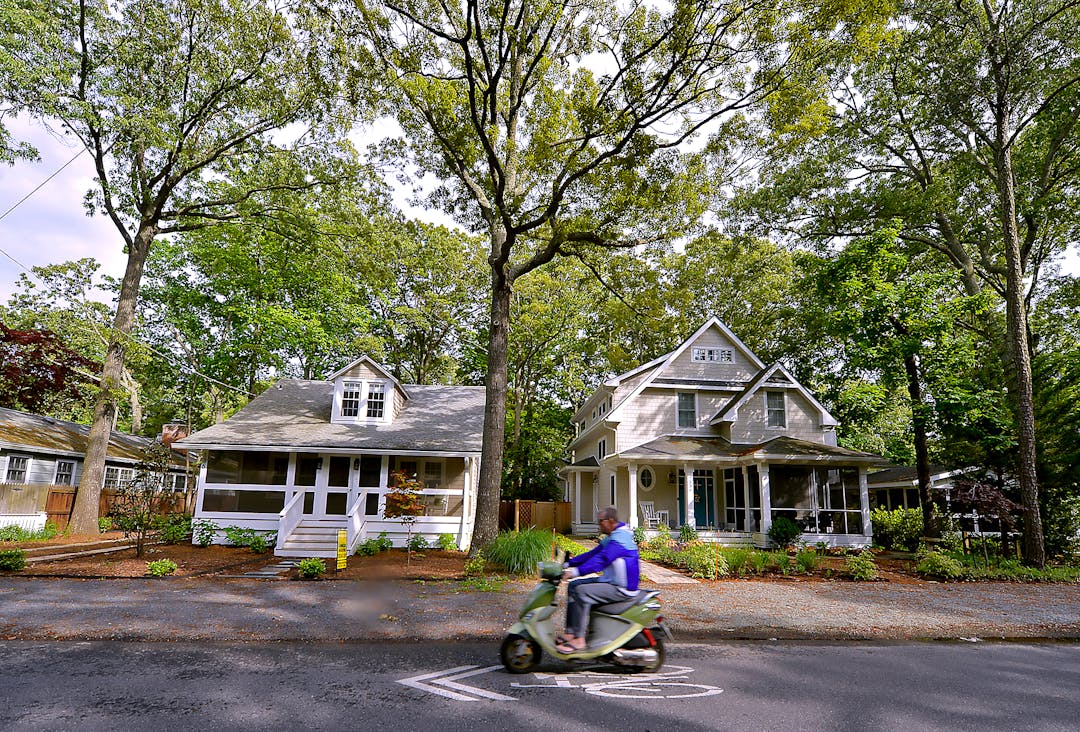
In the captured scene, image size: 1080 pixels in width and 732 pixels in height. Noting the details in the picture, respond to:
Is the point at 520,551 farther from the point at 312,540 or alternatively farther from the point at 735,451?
the point at 735,451

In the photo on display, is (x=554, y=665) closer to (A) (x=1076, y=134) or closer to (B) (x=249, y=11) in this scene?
(B) (x=249, y=11)

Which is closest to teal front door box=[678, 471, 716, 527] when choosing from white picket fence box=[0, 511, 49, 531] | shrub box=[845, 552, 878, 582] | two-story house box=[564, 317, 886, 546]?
two-story house box=[564, 317, 886, 546]

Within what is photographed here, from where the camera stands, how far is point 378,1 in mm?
11977

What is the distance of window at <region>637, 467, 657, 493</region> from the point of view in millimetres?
21641

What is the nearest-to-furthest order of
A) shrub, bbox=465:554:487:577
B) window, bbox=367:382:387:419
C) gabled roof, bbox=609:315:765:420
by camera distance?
shrub, bbox=465:554:487:577 < window, bbox=367:382:387:419 < gabled roof, bbox=609:315:765:420

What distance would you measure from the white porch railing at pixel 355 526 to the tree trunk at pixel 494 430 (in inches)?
158

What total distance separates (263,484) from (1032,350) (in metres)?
25.8

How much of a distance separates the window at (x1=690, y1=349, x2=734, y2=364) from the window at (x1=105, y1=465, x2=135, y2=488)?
24.1 meters

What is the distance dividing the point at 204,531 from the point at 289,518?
9.77 feet

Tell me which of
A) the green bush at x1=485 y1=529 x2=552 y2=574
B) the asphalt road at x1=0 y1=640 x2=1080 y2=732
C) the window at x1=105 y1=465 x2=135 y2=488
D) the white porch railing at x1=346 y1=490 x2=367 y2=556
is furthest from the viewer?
the window at x1=105 y1=465 x2=135 y2=488

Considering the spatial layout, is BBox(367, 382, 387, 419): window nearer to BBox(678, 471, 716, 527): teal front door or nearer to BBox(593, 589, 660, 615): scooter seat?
BBox(678, 471, 716, 527): teal front door

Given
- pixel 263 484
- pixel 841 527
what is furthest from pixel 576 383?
pixel 263 484

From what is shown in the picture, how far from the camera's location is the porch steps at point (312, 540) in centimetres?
1462

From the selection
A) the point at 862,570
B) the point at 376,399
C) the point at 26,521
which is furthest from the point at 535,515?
the point at 26,521
